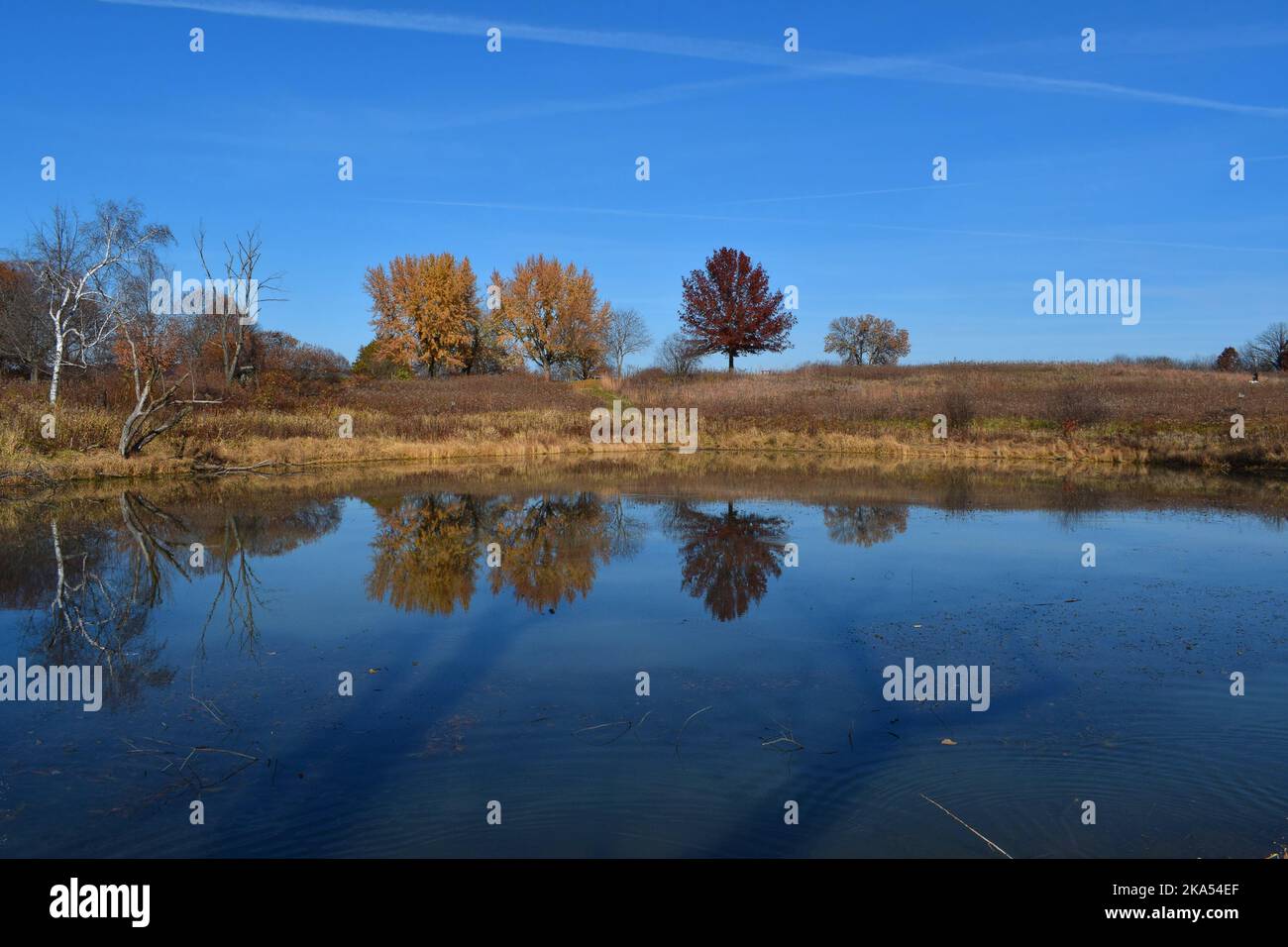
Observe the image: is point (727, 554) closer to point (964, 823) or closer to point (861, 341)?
point (964, 823)

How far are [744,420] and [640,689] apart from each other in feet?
103

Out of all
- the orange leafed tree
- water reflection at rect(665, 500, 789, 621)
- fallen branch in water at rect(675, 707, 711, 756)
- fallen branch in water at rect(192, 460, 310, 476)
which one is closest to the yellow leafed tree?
the orange leafed tree

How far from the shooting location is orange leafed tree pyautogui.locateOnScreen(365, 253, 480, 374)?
56.6 m

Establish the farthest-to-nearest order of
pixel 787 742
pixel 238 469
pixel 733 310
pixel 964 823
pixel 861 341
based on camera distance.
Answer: pixel 861 341, pixel 733 310, pixel 238 469, pixel 787 742, pixel 964 823

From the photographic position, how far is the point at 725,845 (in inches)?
190

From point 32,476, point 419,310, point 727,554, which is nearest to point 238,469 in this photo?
point 32,476

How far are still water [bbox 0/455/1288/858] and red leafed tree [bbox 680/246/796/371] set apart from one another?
133 ft

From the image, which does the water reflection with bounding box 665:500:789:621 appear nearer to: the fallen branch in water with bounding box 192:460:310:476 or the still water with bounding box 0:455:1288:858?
the still water with bounding box 0:455:1288:858

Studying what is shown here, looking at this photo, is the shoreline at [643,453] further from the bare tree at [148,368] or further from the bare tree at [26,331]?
the bare tree at [26,331]

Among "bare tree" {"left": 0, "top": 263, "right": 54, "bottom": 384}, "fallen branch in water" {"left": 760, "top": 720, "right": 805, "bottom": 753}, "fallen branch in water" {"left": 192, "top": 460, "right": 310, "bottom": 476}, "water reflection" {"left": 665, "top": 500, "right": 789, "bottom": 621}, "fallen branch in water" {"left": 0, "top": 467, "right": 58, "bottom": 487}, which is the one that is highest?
"bare tree" {"left": 0, "top": 263, "right": 54, "bottom": 384}

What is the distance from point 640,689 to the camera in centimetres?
732

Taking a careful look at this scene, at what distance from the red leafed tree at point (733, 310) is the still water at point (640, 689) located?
4064cm
